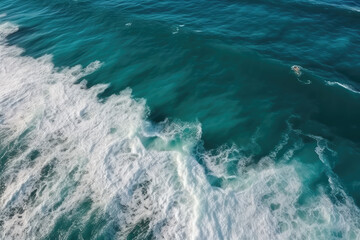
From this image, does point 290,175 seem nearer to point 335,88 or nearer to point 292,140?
point 292,140

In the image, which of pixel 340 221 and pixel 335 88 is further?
pixel 335 88

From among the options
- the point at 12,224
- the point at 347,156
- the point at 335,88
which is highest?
the point at 335,88

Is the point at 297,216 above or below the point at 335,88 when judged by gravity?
below

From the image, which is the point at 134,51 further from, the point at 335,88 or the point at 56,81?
the point at 335,88

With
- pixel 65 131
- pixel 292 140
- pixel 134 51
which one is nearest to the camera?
pixel 292 140

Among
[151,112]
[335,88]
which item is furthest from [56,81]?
[335,88]

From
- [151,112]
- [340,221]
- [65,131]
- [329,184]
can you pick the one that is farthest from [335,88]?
[65,131]

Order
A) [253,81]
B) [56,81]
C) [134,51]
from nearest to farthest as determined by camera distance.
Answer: [253,81], [56,81], [134,51]
